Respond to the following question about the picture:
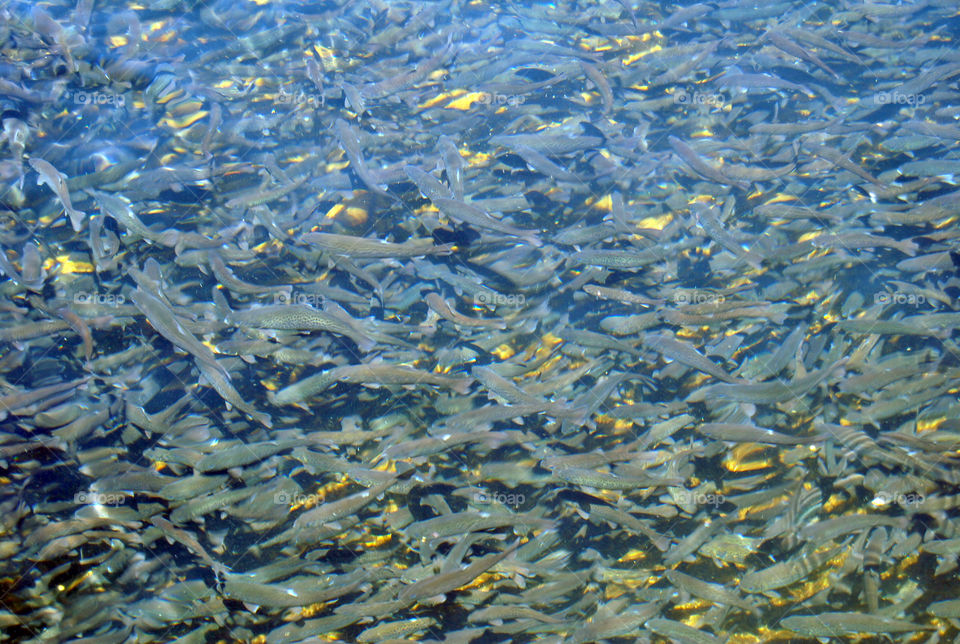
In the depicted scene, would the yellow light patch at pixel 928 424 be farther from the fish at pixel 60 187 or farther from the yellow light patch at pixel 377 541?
the fish at pixel 60 187

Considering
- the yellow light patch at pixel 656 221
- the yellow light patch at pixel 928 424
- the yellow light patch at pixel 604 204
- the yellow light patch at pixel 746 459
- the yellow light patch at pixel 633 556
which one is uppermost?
the yellow light patch at pixel 604 204

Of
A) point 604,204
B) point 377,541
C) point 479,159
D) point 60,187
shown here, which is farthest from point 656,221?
point 60,187

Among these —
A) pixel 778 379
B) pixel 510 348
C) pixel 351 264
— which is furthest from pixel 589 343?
pixel 351 264

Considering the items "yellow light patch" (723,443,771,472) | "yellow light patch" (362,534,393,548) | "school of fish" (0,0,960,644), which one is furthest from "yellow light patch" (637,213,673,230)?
"yellow light patch" (362,534,393,548)

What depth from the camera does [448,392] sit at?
4316 millimetres

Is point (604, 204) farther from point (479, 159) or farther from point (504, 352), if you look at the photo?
point (504, 352)

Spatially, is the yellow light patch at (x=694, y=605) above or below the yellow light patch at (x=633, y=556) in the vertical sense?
below

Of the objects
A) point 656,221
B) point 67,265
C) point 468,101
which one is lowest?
point 67,265

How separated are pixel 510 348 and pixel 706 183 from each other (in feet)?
9.12

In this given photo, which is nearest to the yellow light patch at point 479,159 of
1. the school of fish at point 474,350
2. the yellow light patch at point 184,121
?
the school of fish at point 474,350

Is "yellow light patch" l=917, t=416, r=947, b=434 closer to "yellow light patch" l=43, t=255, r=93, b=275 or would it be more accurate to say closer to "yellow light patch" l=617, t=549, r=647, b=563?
"yellow light patch" l=617, t=549, r=647, b=563

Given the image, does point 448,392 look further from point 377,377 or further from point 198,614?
point 198,614

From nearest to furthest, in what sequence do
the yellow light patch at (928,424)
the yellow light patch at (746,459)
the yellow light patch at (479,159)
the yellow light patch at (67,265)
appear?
the yellow light patch at (928,424) < the yellow light patch at (746,459) < the yellow light patch at (67,265) < the yellow light patch at (479,159)

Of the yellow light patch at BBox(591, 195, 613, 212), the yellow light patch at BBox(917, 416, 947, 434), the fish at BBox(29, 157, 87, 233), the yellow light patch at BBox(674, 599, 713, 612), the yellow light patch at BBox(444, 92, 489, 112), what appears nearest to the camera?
the yellow light patch at BBox(674, 599, 713, 612)
